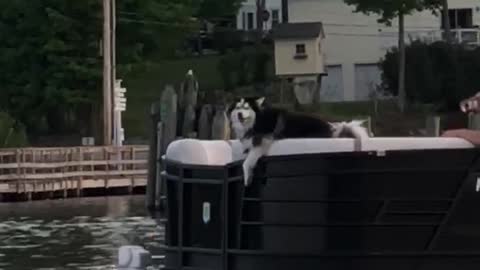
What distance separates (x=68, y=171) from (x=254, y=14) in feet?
157

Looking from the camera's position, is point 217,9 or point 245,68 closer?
point 245,68

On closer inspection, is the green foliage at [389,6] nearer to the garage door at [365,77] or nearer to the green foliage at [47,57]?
the garage door at [365,77]

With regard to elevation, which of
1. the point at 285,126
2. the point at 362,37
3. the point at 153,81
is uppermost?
the point at 362,37

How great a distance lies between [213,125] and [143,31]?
47.2 meters

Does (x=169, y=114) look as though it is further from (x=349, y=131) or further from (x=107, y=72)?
(x=107, y=72)

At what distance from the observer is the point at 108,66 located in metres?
53.7

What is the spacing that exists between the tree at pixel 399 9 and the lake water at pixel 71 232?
2022 centimetres

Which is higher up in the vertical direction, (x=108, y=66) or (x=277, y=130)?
(x=108, y=66)

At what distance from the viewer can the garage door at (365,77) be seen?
230 ft

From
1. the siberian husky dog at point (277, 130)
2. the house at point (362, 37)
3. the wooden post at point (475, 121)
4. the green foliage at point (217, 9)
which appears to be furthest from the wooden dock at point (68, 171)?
the green foliage at point (217, 9)

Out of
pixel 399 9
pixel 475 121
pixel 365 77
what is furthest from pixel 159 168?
pixel 365 77

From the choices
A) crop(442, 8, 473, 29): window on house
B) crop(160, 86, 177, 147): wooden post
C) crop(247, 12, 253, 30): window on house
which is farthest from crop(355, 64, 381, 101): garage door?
crop(160, 86, 177, 147): wooden post

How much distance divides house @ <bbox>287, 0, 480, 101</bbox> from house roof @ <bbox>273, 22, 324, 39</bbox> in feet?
8.76

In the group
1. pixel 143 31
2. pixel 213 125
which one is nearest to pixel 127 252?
pixel 213 125
